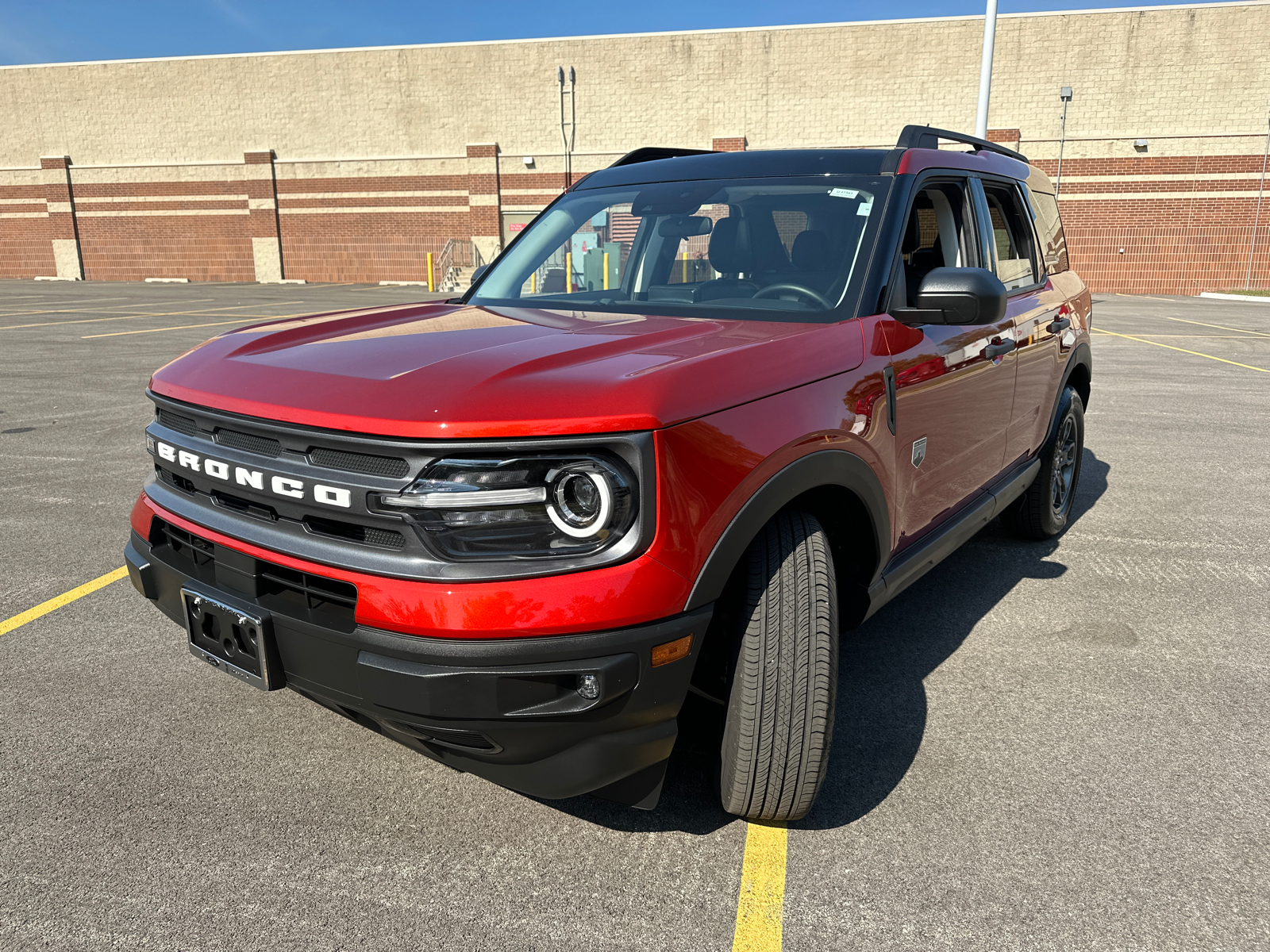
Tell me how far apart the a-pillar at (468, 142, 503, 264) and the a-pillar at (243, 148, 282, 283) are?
8222 mm

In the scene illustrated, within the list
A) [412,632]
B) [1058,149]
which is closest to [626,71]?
[1058,149]

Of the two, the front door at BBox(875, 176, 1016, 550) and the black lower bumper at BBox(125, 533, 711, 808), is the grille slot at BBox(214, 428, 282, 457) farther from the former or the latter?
the front door at BBox(875, 176, 1016, 550)

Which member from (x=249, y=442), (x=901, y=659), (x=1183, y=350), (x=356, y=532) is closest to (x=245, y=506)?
(x=249, y=442)

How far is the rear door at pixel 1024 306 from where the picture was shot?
394 cm

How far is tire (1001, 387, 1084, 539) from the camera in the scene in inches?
188

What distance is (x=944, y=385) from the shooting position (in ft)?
10.2

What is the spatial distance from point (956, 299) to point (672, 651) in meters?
1.48

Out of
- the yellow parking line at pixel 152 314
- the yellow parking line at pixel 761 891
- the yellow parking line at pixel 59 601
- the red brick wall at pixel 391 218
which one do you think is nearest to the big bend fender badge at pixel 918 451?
the yellow parking line at pixel 761 891

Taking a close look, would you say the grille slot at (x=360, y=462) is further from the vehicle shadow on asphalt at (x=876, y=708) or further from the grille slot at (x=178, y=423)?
the vehicle shadow on asphalt at (x=876, y=708)

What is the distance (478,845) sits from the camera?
2424 mm

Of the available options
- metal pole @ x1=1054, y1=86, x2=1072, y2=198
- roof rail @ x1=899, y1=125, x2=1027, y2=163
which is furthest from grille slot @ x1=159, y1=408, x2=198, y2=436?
metal pole @ x1=1054, y1=86, x2=1072, y2=198

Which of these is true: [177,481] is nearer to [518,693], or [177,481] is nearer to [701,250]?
[518,693]

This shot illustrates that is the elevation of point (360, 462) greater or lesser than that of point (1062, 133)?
lesser

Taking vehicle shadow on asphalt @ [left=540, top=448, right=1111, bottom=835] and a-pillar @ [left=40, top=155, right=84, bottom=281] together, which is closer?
vehicle shadow on asphalt @ [left=540, top=448, right=1111, bottom=835]
